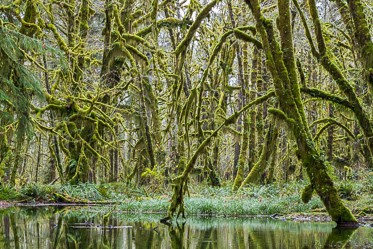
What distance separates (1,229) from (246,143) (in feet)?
42.5

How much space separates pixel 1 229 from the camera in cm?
888

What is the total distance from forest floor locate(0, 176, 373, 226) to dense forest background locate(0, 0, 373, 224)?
92 centimetres

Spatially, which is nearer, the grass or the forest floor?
the forest floor

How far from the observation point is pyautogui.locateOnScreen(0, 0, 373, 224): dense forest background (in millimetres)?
9570

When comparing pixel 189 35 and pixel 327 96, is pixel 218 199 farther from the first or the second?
pixel 189 35

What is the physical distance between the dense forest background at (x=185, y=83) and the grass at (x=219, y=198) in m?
0.94

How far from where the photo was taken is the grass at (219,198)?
12.8 metres

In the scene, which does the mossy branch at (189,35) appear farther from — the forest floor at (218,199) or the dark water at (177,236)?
the dark water at (177,236)

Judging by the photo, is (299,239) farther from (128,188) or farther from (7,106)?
(128,188)

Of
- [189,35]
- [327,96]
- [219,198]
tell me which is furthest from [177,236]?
[219,198]

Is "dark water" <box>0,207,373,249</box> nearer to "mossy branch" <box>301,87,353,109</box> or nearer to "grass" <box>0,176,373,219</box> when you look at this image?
"grass" <box>0,176,373,219</box>

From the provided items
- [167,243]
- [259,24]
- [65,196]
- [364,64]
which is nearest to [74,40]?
[65,196]

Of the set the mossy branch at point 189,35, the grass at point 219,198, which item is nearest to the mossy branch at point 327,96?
the grass at point 219,198

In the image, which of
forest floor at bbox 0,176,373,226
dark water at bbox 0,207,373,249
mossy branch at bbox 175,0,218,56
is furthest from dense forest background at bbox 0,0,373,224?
dark water at bbox 0,207,373,249
